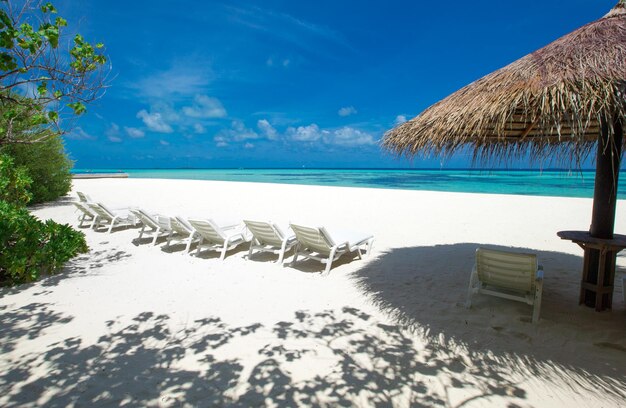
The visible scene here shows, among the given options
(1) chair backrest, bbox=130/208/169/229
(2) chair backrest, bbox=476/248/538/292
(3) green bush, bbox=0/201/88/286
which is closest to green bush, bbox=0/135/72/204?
(1) chair backrest, bbox=130/208/169/229

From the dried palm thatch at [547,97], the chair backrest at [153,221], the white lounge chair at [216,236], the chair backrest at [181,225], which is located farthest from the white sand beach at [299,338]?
the dried palm thatch at [547,97]

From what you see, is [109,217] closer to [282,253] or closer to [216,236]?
[216,236]

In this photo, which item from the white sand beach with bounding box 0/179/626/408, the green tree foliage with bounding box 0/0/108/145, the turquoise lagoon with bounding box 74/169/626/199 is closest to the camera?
the white sand beach with bounding box 0/179/626/408

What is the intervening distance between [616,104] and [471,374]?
94.5 inches

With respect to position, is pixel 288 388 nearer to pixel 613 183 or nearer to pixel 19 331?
pixel 19 331

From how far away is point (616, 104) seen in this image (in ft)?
8.43

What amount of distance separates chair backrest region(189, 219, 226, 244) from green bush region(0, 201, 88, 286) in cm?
199

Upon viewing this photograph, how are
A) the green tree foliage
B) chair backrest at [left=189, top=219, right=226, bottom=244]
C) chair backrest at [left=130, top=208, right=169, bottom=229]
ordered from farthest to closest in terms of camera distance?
chair backrest at [left=130, top=208, right=169, bottom=229], chair backrest at [left=189, top=219, right=226, bottom=244], the green tree foliage

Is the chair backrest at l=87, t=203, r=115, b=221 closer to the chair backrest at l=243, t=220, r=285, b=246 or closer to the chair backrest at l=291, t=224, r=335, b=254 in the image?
the chair backrest at l=243, t=220, r=285, b=246

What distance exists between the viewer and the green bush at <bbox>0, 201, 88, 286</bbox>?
14.7 ft

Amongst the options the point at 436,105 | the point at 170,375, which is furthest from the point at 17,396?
the point at 436,105

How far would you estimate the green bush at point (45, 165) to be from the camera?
1162 centimetres

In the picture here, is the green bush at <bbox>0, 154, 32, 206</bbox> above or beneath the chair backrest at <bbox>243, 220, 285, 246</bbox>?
above

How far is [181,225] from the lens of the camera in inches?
249
